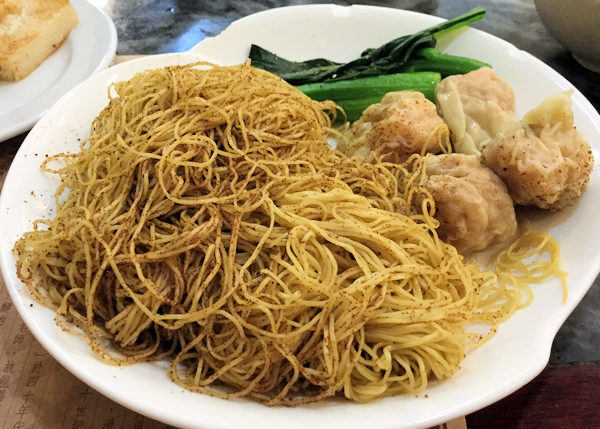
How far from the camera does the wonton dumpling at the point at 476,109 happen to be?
275cm

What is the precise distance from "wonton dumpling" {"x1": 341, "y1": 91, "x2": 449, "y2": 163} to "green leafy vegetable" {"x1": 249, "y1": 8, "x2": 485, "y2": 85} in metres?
0.66

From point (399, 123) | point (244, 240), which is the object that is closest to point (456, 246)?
point (399, 123)

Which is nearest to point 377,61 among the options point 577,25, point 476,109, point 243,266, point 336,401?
point 476,109

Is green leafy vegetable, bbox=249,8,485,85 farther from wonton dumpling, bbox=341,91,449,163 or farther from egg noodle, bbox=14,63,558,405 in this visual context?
egg noodle, bbox=14,63,558,405

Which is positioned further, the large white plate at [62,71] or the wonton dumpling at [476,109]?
the large white plate at [62,71]

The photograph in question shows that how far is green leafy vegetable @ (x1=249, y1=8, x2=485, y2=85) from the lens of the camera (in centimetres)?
341

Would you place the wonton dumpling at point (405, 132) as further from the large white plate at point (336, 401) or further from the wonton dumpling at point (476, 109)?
the large white plate at point (336, 401)

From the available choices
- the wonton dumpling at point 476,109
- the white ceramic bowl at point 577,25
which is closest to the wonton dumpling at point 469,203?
the wonton dumpling at point 476,109

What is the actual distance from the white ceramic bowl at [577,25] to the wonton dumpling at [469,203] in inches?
70.1

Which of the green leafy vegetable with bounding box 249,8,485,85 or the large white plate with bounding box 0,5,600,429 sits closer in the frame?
the large white plate with bounding box 0,5,600,429

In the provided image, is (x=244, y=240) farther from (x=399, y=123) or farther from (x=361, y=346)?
(x=399, y=123)

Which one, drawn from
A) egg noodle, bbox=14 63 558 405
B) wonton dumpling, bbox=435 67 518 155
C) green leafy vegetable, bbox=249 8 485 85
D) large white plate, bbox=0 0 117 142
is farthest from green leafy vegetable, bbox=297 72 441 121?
large white plate, bbox=0 0 117 142

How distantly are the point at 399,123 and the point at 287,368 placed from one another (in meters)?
1.48

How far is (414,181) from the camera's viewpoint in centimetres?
246
